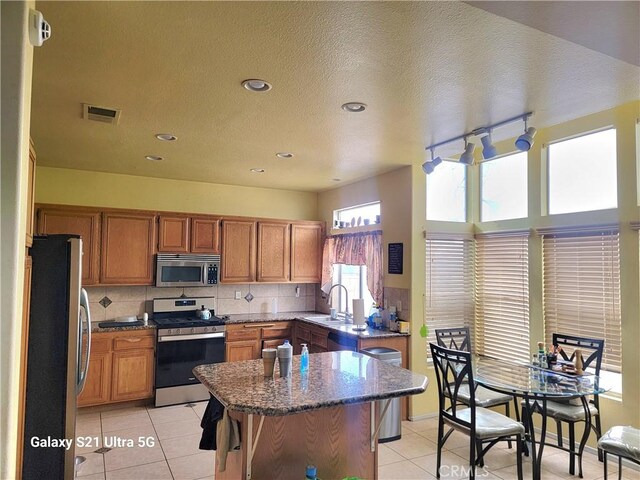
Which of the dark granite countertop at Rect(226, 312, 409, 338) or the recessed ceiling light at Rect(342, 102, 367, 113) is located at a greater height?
the recessed ceiling light at Rect(342, 102, 367, 113)

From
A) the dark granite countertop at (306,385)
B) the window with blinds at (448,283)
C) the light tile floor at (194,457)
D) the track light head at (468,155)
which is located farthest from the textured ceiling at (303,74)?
the light tile floor at (194,457)

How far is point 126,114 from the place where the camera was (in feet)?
10.1

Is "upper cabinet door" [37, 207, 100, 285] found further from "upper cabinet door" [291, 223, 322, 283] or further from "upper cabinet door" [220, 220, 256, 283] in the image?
"upper cabinet door" [291, 223, 322, 283]

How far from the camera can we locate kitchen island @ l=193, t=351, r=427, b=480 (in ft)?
7.03

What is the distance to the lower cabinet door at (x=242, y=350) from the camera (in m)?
5.22

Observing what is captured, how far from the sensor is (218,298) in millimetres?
5742

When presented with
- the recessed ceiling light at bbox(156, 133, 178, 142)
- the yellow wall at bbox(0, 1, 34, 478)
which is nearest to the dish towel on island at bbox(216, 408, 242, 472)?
the yellow wall at bbox(0, 1, 34, 478)

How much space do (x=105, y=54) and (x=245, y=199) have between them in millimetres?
3797

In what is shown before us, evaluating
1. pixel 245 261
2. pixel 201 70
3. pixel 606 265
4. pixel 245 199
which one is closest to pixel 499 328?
pixel 606 265

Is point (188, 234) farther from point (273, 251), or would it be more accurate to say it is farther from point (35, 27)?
point (35, 27)

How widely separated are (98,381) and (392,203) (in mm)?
3718

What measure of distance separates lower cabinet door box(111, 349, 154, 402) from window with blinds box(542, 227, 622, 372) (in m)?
4.23

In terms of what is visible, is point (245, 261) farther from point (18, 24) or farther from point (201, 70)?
point (18, 24)

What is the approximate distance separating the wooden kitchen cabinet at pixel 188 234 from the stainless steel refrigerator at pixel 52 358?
2.40m
